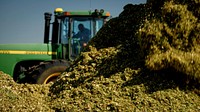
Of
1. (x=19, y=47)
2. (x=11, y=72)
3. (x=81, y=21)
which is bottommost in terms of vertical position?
(x=11, y=72)

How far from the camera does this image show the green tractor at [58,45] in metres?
8.74

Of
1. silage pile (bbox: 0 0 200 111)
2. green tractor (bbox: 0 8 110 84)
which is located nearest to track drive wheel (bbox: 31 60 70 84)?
green tractor (bbox: 0 8 110 84)

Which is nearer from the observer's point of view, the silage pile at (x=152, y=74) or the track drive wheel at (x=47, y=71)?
the silage pile at (x=152, y=74)

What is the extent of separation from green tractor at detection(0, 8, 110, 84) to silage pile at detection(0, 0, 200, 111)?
327 cm

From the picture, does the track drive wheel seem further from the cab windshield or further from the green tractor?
the cab windshield

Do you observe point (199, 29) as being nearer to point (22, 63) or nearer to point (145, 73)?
point (145, 73)

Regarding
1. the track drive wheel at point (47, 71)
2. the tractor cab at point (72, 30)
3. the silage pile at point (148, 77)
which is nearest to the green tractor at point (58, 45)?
the tractor cab at point (72, 30)

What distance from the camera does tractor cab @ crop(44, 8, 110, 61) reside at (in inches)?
344

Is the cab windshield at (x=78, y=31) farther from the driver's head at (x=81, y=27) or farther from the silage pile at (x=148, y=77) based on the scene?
the silage pile at (x=148, y=77)

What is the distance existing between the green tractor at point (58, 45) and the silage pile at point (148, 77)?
3.27 metres

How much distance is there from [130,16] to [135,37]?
0.75 m

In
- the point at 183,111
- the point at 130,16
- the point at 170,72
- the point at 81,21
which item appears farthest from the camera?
the point at 81,21

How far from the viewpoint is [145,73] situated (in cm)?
520

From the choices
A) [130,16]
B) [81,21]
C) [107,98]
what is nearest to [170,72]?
[107,98]
